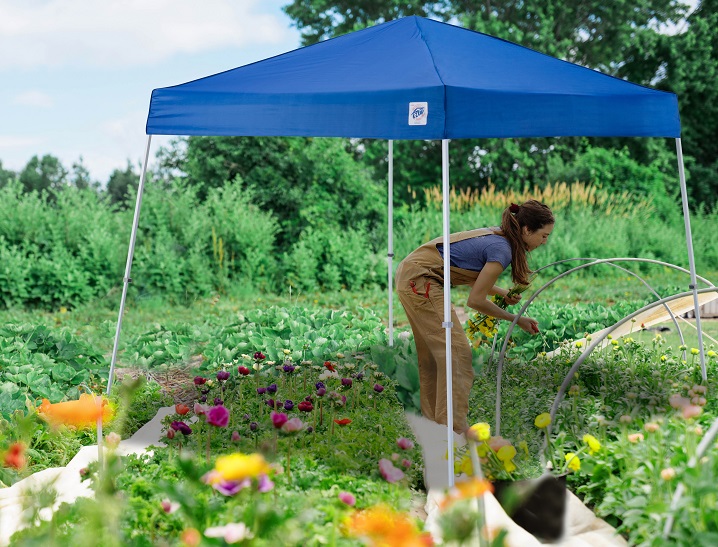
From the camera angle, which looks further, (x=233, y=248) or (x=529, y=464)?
(x=233, y=248)

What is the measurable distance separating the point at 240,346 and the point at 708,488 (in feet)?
12.6

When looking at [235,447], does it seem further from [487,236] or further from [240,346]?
[240,346]

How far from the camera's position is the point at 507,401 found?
443cm

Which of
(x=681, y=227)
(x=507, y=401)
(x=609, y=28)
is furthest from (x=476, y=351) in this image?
(x=609, y=28)

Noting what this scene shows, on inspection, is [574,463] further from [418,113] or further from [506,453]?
[418,113]

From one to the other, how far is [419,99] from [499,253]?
0.98 metres

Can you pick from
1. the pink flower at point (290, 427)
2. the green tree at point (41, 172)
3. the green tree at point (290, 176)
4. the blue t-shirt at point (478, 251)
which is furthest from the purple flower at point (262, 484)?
the green tree at point (41, 172)

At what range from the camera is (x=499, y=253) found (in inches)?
151

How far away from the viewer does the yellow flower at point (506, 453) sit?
9.64 ft

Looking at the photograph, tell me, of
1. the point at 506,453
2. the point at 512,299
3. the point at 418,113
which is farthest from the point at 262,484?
the point at 512,299

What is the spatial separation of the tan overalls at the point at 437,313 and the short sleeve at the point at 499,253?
0.52 ft

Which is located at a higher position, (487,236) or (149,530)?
(487,236)

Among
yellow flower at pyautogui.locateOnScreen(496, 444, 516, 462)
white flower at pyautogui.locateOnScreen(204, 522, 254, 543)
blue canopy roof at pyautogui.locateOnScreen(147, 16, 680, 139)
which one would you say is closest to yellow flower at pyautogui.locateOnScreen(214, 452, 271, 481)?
white flower at pyautogui.locateOnScreen(204, 522, 254, 543)

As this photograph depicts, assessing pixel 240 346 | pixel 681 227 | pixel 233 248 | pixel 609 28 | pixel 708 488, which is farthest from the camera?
pixel 609 28
